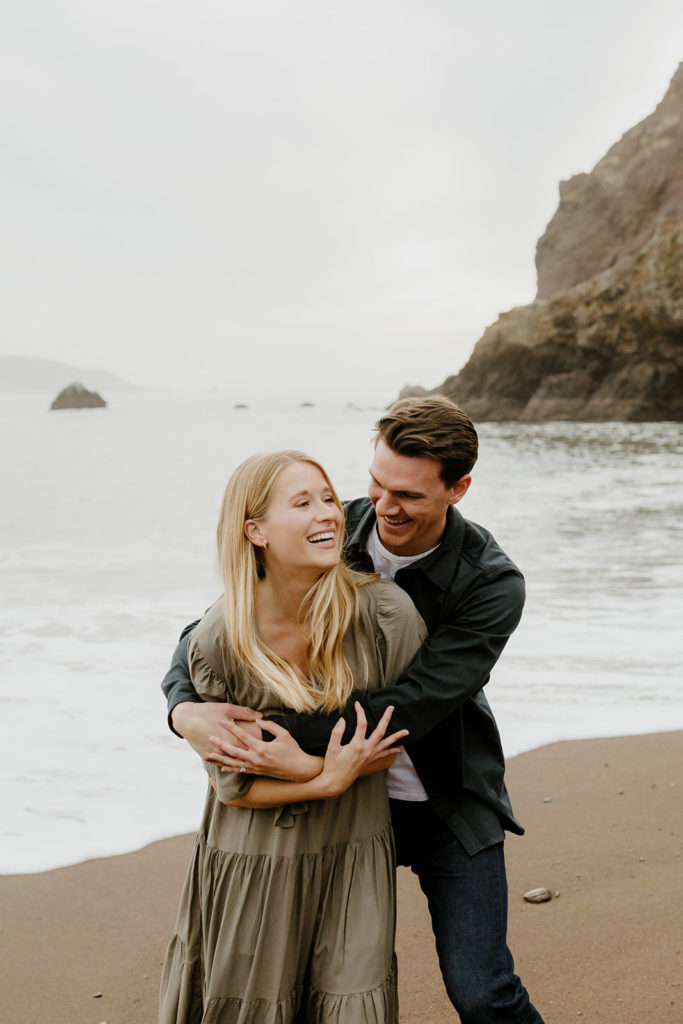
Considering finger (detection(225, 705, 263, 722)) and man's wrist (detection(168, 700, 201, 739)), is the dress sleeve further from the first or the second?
man's wrist (detection(168, 700, 201, 739))

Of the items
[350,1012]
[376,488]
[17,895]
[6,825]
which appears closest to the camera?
[350,1012]

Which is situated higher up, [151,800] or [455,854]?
[455,854]

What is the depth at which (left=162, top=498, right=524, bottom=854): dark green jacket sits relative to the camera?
7.02 ft

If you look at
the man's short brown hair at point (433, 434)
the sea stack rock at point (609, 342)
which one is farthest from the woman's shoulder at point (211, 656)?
the sea stack rock at point (609, 342)

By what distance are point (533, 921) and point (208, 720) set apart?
1774 mm

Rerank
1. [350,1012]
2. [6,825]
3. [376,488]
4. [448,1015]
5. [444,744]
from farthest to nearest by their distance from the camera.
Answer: [6,825] < [448,1015] < [376,488] < [444,744] < [350,1012]

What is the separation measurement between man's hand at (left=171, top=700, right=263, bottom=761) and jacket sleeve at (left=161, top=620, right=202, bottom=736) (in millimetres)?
95

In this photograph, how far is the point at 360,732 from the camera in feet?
6.84

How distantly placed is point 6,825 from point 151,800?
691 millimetres

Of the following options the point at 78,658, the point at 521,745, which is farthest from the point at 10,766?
the point at 521,745

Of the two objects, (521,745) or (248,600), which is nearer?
(248,600)

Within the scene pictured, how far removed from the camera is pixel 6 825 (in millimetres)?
4410

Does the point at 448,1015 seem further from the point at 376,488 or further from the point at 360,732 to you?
the point at 376,488

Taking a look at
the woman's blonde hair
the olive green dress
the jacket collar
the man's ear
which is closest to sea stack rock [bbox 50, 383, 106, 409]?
the jacket collar
